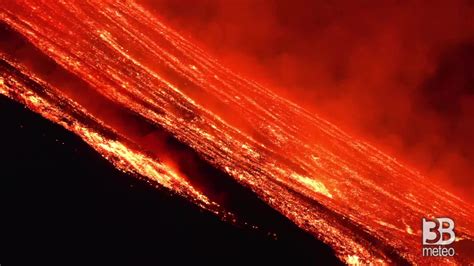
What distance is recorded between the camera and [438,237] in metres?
3.26

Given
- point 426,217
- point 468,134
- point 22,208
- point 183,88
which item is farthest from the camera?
point 468,134

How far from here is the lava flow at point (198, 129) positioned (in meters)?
2.07

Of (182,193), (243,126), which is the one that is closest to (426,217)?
(243,126)

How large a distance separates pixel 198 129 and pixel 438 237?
1.51 metres

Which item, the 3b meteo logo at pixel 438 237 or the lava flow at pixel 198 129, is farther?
the 3b meteo logo at pixel 438 237

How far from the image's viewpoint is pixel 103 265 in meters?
1.54

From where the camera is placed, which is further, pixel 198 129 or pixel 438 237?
pixel 438 237

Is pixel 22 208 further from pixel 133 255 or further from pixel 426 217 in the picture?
pixel 426 217

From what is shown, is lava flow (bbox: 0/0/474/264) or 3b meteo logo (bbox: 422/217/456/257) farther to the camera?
3b meteo logo (bbox: 422/217/456/257)

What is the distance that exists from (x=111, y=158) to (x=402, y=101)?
12.0 meters

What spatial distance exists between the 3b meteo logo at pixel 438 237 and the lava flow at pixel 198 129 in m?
0.05

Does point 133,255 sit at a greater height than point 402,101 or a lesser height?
lesser

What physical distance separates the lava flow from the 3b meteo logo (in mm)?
51

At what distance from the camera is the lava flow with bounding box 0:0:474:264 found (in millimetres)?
2072
